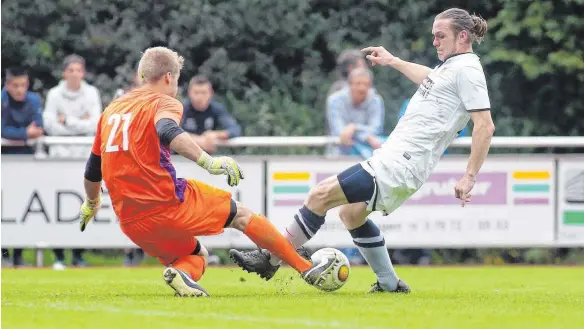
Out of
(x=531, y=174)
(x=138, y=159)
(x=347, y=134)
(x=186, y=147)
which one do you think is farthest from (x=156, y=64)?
(x=531, y=174)

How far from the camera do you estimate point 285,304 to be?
8523 millimetres

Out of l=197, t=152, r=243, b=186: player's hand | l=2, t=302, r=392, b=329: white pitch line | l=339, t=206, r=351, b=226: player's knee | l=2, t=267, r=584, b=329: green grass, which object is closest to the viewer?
l=2, t=302, r=392, b=329: white pitch line

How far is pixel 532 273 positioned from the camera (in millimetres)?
13531

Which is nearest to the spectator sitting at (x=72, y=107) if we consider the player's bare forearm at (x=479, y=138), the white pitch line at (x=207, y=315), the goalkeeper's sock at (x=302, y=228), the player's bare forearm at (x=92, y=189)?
the player's bare forearm at (x=92, y=189)

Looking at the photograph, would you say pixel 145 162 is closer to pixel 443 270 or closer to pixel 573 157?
pixel 443 270

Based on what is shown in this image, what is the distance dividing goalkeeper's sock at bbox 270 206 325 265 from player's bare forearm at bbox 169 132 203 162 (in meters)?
1.20

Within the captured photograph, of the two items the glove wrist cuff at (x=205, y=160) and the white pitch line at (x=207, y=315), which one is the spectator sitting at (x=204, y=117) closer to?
the glove wrist cuff at (x=205, y=160)

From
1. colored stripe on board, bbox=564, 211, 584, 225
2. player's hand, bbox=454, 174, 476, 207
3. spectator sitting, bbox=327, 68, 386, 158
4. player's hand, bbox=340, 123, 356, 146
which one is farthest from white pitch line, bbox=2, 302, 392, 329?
colored stripe on board, bbox=564, 211, 584, 225

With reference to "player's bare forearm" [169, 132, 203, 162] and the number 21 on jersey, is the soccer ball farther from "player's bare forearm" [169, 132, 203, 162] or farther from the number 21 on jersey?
the number 21 on jersey

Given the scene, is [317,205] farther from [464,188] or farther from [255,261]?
[464,188]

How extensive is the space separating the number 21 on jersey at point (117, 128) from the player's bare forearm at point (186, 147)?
1.49 feet

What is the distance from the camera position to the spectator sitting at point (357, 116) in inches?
576

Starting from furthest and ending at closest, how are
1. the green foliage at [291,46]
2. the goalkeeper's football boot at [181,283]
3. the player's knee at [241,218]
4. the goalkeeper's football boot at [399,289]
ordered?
the green foliage at [291,46] < the goalkeeper's football boot at [399,289] < the player's knee at [241,218] < the goalkeeper's football boot at [181,283]

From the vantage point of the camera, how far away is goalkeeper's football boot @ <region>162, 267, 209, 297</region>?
901cm
